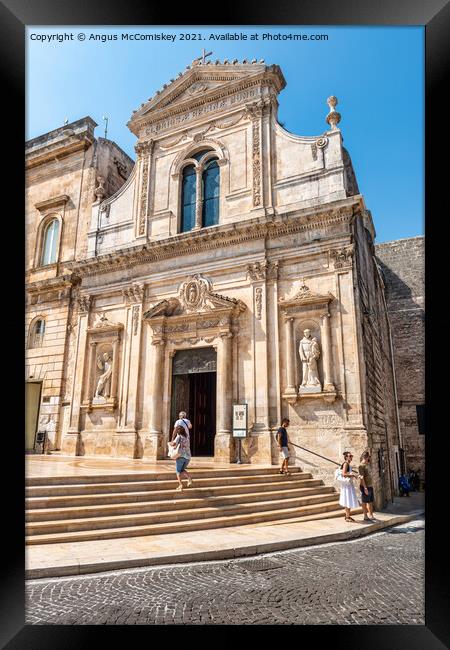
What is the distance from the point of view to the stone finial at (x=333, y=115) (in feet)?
45.6

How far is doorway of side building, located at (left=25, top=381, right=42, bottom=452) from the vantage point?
17.0m

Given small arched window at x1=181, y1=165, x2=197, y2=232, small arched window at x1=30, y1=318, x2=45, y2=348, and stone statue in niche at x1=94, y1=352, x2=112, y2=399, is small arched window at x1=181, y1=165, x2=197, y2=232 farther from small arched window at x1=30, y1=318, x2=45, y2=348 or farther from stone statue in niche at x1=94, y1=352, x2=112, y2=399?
small arched window at x1=30, y1=318, x2=45, y2=348

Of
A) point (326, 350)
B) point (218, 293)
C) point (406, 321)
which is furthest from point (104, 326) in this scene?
point (406, 321)

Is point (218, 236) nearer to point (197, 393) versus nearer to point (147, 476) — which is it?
point (197, 393)

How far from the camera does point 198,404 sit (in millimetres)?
15898

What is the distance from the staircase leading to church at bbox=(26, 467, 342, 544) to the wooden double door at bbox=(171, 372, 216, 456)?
4501 mm

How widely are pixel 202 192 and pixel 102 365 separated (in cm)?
749

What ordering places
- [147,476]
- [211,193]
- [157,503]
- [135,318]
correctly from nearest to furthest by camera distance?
[157,503]
[147,476]
[135,318]
[211,193]

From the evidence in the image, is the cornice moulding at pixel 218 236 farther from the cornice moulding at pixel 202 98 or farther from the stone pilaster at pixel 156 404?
the cornice moulding at pixel 202 98

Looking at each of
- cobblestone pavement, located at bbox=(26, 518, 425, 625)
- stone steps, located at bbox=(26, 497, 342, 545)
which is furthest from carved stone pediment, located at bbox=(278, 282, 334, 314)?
cobblestone pavement, located at bbox=(26, 518, 425, 625)

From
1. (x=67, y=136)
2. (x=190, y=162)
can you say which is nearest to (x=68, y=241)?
(x=67, y=136)

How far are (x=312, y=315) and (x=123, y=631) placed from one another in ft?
34.5
